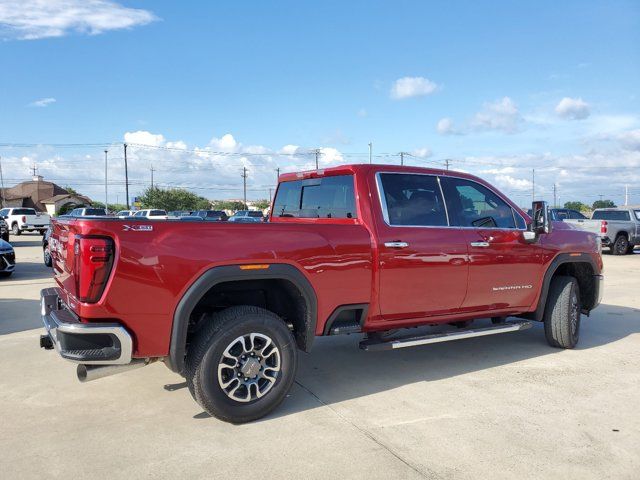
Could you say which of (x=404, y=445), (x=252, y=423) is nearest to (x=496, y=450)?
(x=404, y=445)

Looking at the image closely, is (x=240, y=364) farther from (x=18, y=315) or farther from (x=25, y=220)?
(x=25, y=220)

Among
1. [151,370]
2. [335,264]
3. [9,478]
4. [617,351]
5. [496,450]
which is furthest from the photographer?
[617,351]

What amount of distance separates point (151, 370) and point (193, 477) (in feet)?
7.31

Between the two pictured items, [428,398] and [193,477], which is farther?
[428,398]

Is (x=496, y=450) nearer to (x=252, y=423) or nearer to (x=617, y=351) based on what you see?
(x=252, y=423)

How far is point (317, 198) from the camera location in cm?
524

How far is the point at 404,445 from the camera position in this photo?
3.53m

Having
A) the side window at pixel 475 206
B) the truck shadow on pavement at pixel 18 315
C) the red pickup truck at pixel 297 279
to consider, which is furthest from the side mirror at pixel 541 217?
the truck shadow on pavement at pixel 18 315

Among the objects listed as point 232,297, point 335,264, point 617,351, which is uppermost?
point 335,264

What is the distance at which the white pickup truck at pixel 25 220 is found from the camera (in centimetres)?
3234

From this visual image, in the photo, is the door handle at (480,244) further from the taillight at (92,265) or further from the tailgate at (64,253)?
the tailgate at (64,253)

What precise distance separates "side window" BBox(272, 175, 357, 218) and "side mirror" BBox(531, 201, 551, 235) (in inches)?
78.0

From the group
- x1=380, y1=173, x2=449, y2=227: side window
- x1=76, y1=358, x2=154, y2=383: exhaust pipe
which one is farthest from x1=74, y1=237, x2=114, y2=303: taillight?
x1=380, y1=173, x2=449, y2=227: side window

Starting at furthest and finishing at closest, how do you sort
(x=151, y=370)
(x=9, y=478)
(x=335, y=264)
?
(x=151, y=370), (x=335, y=264), (x=9, y=478)
